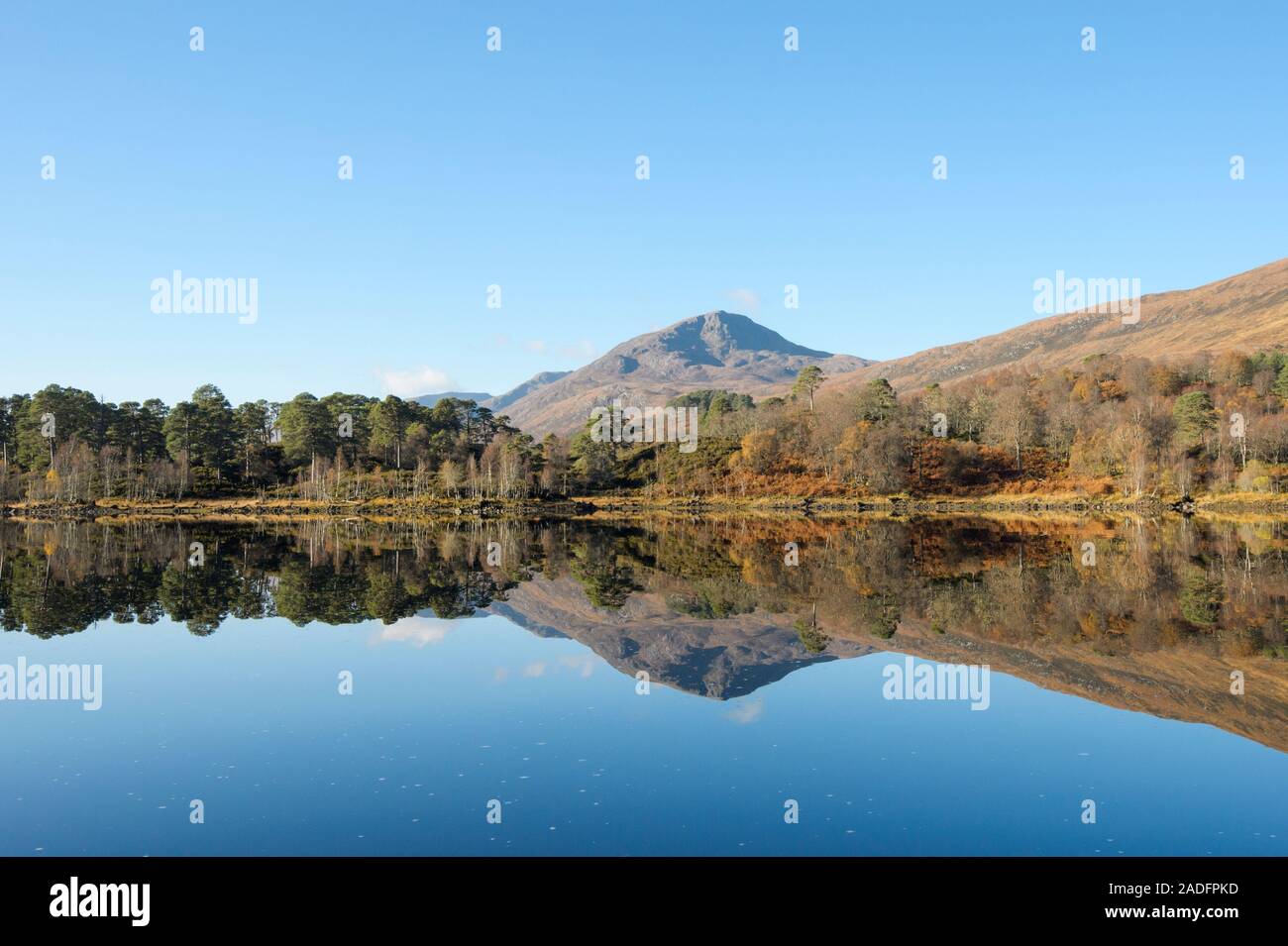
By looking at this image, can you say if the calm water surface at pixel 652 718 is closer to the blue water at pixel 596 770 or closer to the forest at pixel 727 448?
the blue water at pixel 596 770

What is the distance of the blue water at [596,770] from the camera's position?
38.8 ft

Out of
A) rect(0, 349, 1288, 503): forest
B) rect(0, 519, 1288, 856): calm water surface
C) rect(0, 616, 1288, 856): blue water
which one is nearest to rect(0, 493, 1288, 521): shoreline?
rect(0, 349, 1288, 503): forest

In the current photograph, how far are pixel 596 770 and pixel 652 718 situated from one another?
3.65 m

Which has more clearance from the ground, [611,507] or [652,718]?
[611,507]

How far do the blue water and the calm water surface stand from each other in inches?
2.7

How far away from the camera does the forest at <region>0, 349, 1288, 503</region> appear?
122m

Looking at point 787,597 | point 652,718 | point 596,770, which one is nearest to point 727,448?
point 787,597

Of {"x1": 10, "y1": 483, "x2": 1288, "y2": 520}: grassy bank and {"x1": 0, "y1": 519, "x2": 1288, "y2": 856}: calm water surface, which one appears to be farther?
{"x1": 10, "y1": 483, "x2": 1288, "y2": 520}: grassy bank

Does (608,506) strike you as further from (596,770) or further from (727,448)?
(596,770)

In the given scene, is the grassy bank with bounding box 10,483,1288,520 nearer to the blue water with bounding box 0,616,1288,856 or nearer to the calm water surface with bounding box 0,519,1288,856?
the calm water surface with bounding box 0,519,1288,856

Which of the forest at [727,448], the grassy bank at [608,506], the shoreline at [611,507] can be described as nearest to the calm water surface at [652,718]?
the shoreline at [611,507]

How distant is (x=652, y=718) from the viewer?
59.6 feet

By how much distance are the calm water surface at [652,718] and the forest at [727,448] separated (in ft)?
288
